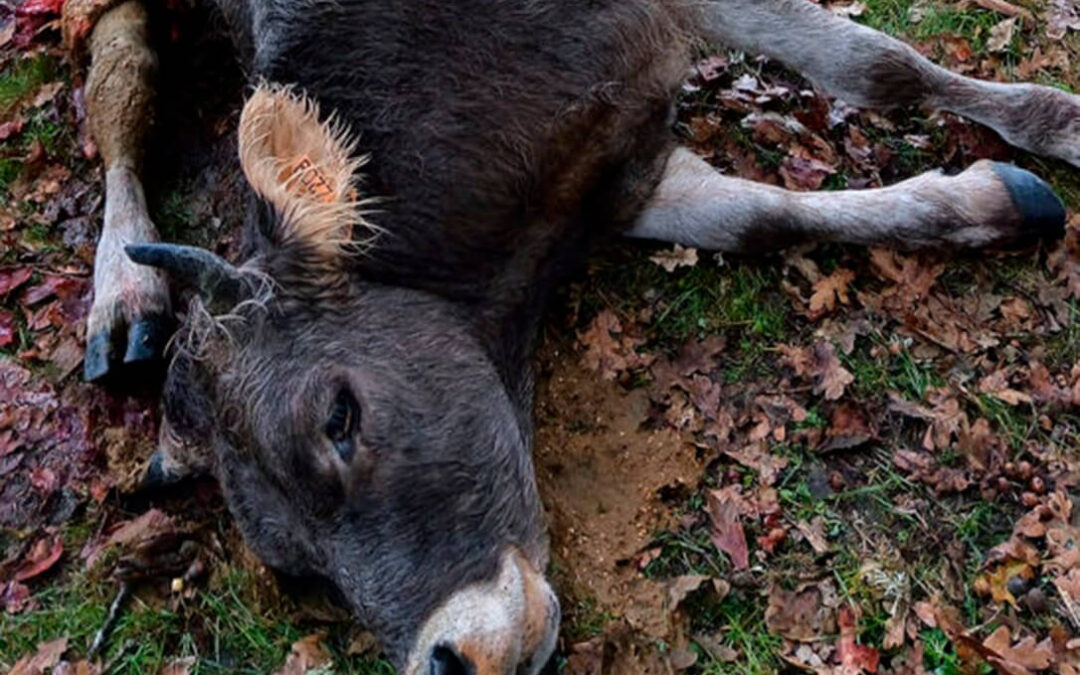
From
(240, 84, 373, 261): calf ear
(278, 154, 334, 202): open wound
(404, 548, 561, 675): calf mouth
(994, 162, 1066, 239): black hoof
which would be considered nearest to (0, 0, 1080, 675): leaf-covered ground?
(994, 162, 1066, 239): black hoof

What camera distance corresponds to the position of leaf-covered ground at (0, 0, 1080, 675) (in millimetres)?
4582

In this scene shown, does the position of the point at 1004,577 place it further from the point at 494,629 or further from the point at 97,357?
the point at 97,357

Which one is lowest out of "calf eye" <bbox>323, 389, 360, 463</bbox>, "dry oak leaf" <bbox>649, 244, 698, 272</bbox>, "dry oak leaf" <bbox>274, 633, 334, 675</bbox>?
"dry oak leaf" <bbox>274, 633, 334, 675</bbox>

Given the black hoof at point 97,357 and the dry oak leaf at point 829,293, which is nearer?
the dry oak leaf at point 829,293

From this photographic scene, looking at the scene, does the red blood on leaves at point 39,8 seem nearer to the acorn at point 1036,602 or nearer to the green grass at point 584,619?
the green grass at point 584,619

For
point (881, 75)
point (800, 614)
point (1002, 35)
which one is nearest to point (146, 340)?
point (800, 614)

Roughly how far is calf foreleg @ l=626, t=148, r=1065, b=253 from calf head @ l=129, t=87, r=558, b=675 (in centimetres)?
134

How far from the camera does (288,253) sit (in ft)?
14.8

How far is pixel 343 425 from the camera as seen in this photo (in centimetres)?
418

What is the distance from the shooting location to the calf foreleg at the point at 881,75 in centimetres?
558

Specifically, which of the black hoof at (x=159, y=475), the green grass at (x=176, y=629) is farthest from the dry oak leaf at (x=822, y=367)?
the black hoof at (x=159, y=475)

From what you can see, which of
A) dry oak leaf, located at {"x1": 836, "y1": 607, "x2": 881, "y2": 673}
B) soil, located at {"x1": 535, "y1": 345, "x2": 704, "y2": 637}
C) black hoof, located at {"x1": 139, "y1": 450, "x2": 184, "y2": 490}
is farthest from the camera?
black hoof, located at {"x1": 139, "y1": 450, "x2": 184, "y2": 490}

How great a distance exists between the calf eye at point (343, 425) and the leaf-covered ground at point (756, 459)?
3.16ft

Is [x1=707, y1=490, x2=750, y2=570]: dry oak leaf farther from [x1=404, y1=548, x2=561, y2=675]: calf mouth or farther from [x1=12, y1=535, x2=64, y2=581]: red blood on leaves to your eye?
[x1=12, y1=535, x2=64, y2=581]: red blood on leaves
